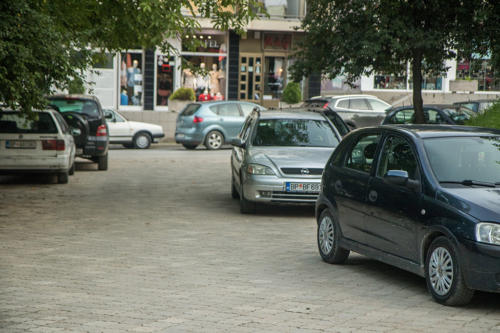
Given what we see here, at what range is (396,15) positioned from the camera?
58.5 feet

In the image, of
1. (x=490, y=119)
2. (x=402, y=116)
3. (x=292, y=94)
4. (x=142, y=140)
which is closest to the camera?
(x=490, y=119)

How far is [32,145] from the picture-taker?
59.5 ft

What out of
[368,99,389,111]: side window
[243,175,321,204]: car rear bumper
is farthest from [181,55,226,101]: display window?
[243,175,321,204]: car rear bumper

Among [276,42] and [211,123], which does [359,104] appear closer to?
[211,123]

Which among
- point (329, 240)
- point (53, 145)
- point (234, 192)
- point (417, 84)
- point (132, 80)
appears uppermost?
point (417, 84)

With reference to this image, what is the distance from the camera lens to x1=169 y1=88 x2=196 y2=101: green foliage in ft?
127

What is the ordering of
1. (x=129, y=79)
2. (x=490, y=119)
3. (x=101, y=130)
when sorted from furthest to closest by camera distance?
(x=129, y=79) → (x=101, y=130) → (x=490, y=119)

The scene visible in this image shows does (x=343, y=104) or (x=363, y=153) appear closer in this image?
(x=363, y=153)

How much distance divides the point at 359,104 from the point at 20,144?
54.0 ft

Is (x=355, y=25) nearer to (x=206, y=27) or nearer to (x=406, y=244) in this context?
(x=406, y=244)

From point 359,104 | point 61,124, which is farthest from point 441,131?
point 359,104

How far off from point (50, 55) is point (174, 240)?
364 cm

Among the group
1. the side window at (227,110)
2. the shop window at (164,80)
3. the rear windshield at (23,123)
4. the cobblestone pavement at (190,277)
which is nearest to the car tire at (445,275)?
the cobblestone pavement at (190,277)

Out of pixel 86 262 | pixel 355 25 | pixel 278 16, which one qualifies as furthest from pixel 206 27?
pixel 86 262
